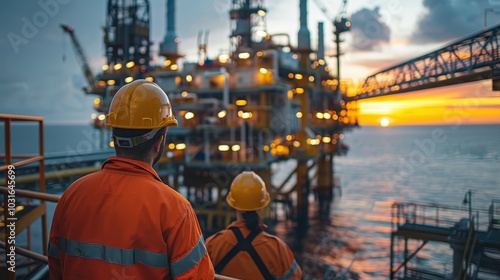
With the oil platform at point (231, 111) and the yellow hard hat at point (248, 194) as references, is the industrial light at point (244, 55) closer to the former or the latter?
the oil platform at point (231, 111)

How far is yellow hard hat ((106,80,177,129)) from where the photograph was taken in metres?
2.22

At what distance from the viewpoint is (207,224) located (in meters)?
27.4

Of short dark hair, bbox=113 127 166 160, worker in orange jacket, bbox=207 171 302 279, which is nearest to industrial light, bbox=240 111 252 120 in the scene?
worker in orange jacket, bbox=207 171 302 279

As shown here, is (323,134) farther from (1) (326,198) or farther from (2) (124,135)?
(2) (124,135)

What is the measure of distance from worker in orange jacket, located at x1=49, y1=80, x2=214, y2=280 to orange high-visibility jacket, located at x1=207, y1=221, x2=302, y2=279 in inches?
63.0

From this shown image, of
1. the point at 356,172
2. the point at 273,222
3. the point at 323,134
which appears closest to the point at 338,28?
the point at 323,134

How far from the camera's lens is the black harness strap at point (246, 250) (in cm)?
362

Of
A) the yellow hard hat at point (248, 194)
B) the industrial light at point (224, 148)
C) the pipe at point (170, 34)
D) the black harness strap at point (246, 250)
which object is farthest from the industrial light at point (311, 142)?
the black harness strap at point (246, 250)

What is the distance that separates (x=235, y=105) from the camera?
90.6ft

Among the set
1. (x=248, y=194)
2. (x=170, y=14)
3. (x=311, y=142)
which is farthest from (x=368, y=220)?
(x=248, y=194)

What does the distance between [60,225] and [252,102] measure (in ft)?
88.7

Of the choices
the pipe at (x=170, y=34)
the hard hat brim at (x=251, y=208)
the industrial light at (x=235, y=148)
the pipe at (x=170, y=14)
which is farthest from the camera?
the pipe at (x=170, y=14)

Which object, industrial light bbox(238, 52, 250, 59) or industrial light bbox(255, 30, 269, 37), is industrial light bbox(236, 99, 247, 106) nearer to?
industrial light bbox(238, 52, 250, 59)

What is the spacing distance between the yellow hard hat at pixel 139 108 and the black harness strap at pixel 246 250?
1.79 meters
